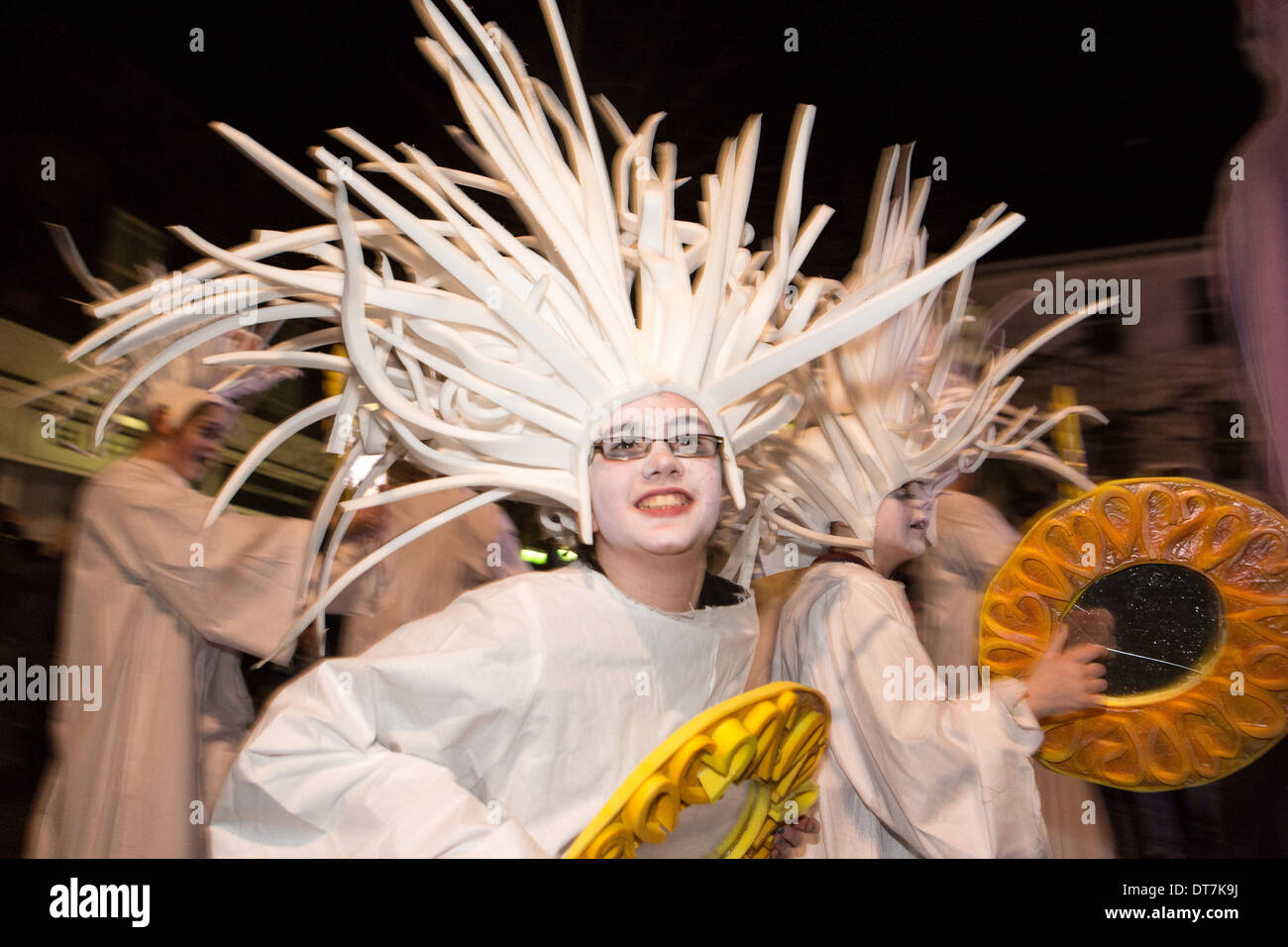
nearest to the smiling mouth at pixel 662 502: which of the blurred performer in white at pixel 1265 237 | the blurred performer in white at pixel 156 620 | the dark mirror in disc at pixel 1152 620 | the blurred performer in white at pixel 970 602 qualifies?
the dark mirror in disc at pixel 1152 620

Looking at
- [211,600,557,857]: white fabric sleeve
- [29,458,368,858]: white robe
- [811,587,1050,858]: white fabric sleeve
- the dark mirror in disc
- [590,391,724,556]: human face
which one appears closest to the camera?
[211,600,557,857]: white fabric sleeve

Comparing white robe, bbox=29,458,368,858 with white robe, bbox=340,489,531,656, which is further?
white robe, bbox=340,489,531,656

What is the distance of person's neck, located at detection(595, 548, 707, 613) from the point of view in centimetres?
113

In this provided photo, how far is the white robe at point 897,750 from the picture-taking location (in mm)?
1235

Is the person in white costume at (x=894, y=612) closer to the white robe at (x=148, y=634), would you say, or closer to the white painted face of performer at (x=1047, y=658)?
the white painted face of performer at (x=1047, y=658)

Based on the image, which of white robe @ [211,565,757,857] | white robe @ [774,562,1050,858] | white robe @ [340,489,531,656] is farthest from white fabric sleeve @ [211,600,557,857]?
white robe @ [340,489,531,656]

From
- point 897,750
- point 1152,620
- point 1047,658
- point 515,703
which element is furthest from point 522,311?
point 1152,620

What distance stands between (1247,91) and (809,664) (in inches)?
54.3

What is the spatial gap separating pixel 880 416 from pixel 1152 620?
0.47 metres

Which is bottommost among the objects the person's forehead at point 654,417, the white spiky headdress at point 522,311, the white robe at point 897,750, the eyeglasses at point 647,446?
the white robe at point 897,750

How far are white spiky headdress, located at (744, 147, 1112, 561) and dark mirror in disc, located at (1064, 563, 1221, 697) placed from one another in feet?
0.85

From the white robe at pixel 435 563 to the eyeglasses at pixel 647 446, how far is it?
2.31ft

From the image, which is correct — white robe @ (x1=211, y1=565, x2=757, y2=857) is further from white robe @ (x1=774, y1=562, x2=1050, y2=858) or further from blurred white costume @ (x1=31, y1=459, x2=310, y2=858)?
blurred white costume @ (x1=31, y1=459, x2=310, y2=858)

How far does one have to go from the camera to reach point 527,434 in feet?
3.68
